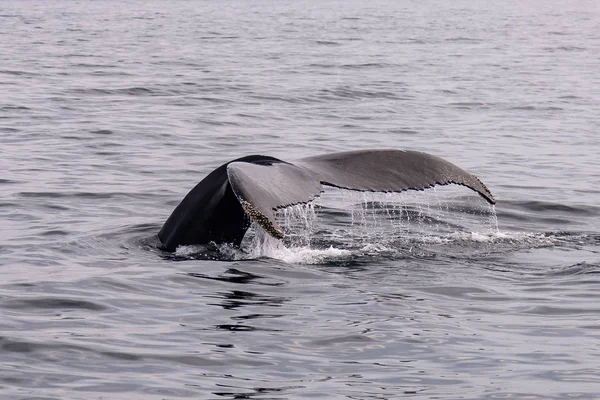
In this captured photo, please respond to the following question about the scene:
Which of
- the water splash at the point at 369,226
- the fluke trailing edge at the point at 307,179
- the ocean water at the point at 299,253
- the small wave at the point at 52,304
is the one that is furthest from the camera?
the water splash at the point at 369,226

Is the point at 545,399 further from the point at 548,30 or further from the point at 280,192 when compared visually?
the point at 548,30

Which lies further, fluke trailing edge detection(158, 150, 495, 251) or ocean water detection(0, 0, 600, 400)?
fluke trailing edge detection(158, 150, 495, 251)

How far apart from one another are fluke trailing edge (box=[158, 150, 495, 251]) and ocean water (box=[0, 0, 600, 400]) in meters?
0.24

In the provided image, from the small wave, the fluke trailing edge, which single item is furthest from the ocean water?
the fluke trailing edge

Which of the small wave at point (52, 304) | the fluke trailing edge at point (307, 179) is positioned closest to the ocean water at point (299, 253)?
the small wave at point (52, 304)

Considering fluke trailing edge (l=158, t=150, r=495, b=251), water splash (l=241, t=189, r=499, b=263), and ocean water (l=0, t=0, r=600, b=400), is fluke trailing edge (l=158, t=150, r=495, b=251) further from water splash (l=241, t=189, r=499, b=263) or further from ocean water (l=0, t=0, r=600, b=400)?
water splash (l=241, t=189, r=499, b=263)

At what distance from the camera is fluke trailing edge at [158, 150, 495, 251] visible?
6.13 meters

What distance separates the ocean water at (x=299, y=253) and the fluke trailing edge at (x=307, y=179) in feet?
0.78

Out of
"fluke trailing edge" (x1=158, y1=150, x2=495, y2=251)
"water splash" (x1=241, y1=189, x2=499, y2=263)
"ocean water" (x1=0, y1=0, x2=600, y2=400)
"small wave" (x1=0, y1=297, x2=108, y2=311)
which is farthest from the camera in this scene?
"water splash" (x1=241, y1=189, x2=499, y2=263)

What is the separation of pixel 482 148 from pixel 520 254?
6498 mm

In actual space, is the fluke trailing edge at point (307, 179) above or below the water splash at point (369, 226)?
above

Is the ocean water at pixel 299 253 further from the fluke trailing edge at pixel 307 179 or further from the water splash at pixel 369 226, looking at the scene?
the fluke trailing edge at pixel 307 179

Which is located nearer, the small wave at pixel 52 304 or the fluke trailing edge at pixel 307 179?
the fluke trailing edge at pixel 307 179

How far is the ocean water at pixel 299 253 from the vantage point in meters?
5.25
